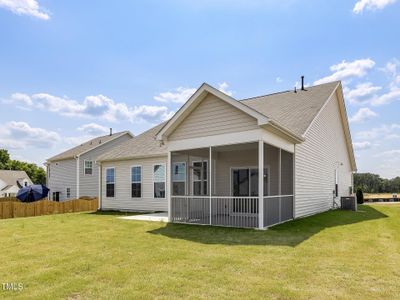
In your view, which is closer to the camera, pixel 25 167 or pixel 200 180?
pixel 200 180

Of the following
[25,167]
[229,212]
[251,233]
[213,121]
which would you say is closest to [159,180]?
[229,212]

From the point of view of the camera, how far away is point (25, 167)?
6694 centimetres

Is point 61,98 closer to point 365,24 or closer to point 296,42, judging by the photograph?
point 296,42

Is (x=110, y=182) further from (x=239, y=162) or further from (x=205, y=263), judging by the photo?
(x=205, y=263)

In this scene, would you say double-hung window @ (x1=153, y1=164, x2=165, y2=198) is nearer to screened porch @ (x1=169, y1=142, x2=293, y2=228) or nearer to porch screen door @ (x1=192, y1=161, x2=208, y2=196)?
screened porch @ (x1=169, y1=142, x2=293, y2=228)

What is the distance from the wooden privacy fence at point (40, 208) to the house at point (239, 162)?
2355 millimetres

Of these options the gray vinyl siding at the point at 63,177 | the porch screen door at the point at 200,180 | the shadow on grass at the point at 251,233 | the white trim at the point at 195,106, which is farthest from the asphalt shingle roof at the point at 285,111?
the gray vinyl siding at the point at 63,177

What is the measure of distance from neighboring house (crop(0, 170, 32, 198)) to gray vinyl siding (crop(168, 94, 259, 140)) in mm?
46172

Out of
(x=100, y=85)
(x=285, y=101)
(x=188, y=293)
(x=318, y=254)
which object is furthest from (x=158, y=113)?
(x=188, y=293)

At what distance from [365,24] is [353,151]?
10211 mm

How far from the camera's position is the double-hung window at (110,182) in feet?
61.2

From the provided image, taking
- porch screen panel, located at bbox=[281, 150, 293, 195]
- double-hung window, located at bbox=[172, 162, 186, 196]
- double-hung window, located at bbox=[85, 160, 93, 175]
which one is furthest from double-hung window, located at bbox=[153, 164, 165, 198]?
double-hung window, located at bbox=[85, 160, 93, 175]

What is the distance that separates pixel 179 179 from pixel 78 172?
14.1 m

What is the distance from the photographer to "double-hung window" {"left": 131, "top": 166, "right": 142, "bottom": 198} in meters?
17.2
